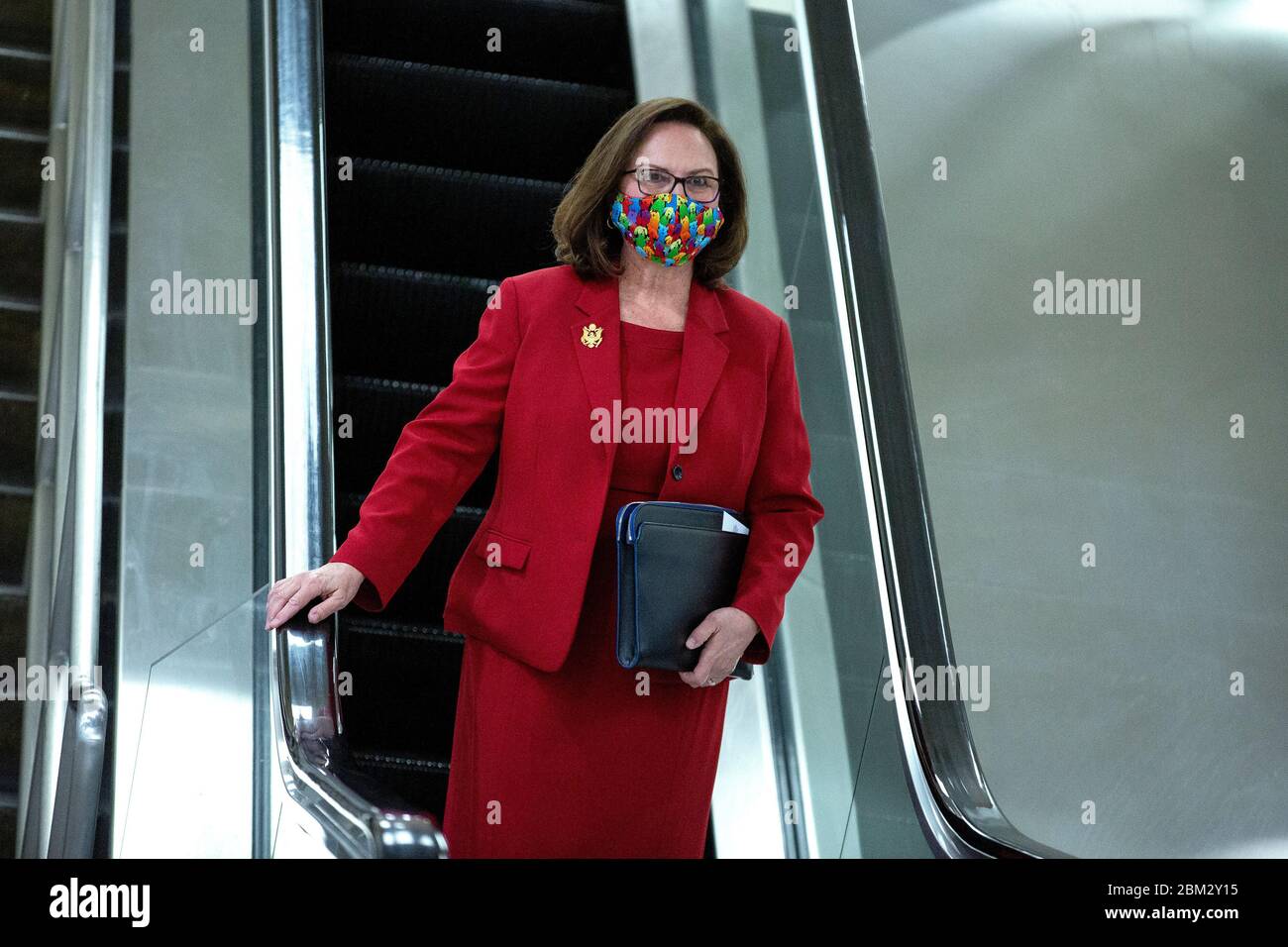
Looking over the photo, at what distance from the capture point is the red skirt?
2.47 m

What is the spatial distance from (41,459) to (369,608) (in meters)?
2.60

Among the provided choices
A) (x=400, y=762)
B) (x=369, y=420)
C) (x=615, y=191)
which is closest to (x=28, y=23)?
(x=369, y=420)

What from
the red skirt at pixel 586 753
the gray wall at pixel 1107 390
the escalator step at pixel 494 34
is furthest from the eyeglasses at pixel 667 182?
the gray wall at pixel 1107 390

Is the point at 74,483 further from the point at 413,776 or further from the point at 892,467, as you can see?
the point at 892,467

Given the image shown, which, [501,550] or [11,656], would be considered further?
[11,656]

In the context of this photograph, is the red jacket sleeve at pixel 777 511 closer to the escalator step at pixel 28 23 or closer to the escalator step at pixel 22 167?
the escalator step at pixel 22 167

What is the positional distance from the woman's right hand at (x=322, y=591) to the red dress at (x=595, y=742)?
28 cm

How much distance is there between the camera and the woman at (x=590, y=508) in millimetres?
2459

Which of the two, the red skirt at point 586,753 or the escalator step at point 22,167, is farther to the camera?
the escalator step at point 22,167

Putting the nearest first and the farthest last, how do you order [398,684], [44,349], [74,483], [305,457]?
[305,457], [74,483], [398,684], [44,349]

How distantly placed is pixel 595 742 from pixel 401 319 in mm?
2025

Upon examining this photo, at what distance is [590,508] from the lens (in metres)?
2.48
